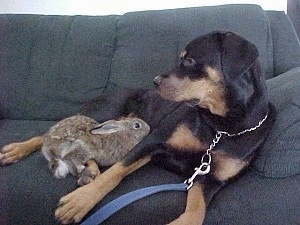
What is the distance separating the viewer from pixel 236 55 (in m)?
1.50

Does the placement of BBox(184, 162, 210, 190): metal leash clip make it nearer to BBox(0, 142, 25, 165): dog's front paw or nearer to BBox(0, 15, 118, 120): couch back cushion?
BBox(0, 142, 25, 165): dog's front paw

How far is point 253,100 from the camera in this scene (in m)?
1.58

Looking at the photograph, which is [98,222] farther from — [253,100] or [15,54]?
[15,54]

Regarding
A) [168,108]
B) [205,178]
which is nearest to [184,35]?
[168,108]

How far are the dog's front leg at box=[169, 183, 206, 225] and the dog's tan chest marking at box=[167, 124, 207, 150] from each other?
170 millimetres

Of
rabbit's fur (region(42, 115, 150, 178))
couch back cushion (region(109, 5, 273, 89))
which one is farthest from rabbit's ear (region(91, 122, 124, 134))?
couch back cushion (region(109, 5, 273, 89))

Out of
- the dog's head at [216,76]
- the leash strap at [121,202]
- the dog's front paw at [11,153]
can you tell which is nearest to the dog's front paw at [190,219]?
the leash strap at [121,202]

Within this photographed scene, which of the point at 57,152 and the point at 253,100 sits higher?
the point at 253,100

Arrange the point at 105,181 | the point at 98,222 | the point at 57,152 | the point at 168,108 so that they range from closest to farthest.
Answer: the point at 98,222 → the point at 105,181 → the point at 57,152 → the point at 168,108

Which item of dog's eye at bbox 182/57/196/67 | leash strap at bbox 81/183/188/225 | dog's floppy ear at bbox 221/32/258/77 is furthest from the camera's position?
dog's eye at bbox 182/57/196/67

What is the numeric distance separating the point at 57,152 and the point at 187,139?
1.48 ft

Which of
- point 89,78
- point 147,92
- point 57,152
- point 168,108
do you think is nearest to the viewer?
point 57,152

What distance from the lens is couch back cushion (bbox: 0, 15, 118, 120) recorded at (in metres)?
2.33

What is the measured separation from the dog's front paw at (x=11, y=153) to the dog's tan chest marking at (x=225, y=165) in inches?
29.1
